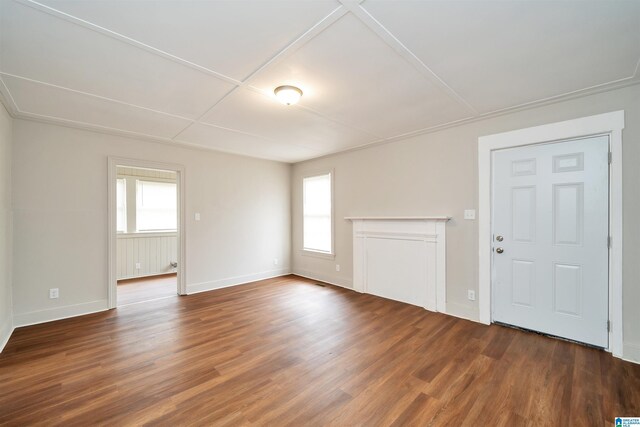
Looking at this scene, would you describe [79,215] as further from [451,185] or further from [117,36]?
[451,185]

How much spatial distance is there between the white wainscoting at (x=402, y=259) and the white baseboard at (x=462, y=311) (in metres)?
0.08

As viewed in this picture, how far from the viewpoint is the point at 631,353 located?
95.5 inches

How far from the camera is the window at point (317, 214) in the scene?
5445 millimetres

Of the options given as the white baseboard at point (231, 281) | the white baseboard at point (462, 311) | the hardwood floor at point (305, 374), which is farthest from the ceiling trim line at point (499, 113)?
the white baseboard at point (231, 281)

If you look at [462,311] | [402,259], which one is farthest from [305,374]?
[402,259]

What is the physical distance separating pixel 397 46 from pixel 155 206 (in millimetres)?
6186

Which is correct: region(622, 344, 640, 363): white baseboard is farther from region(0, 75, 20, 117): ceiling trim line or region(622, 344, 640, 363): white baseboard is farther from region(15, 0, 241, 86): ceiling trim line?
region(0, 75, 20, 117): ceiling trim line

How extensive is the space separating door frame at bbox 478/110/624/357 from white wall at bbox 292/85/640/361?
2.0 inches

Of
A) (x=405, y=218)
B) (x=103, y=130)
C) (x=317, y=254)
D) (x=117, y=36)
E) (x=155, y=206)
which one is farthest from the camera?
(x=155, y=206)

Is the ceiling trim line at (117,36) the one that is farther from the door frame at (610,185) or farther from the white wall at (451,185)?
the door frame at (610,185)

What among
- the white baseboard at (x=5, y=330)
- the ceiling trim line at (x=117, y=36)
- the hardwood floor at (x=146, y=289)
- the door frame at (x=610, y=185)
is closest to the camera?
the ceiling trim line at (x=117, y=36)

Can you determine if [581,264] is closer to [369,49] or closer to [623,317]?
[623,317]

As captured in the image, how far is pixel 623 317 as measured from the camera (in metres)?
2.48

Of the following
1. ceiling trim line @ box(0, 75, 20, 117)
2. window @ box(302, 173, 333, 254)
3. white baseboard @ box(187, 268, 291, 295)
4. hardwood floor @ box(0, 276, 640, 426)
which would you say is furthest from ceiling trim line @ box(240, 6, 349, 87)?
white baseboard @ box(187, 268, 291, 295)
